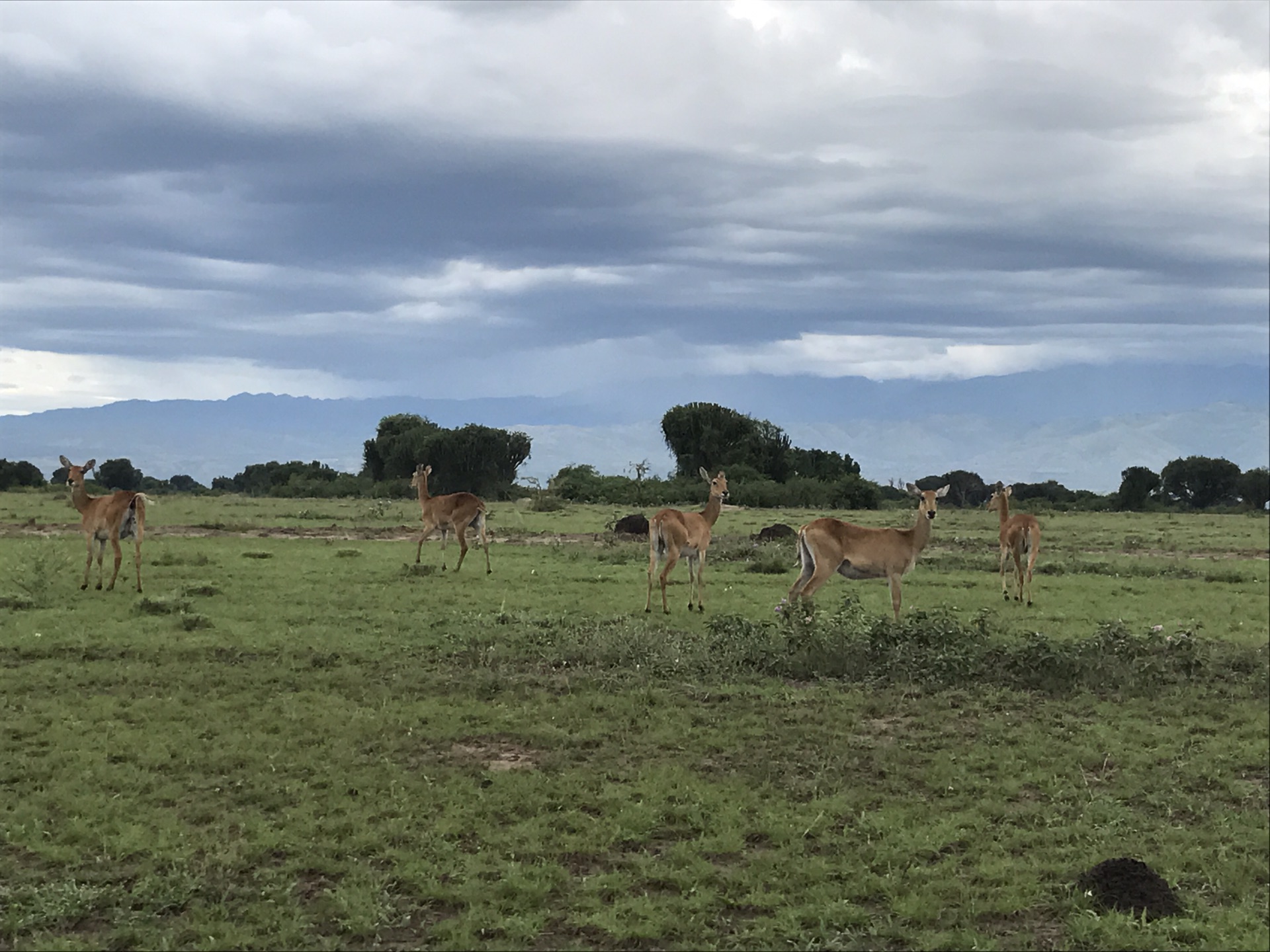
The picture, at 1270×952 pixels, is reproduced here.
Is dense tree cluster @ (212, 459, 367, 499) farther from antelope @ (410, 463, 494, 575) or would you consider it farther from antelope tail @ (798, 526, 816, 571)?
antelope tail @ (798, 526, 816, 571)

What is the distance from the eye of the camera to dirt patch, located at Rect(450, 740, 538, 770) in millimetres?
10148

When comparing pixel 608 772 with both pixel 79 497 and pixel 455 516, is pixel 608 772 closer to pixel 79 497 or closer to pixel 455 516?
pixel 455 516

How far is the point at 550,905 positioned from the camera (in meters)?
7.31

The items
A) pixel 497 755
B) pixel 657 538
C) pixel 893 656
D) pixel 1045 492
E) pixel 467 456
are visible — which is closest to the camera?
pixel 497 755

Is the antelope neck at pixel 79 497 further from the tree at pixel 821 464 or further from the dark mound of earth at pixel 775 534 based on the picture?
the tree at pixel 821 464

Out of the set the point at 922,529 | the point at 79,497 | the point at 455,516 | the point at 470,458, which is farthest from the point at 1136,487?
the point at 79,497

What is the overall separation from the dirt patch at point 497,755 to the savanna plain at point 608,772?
5 centimetres

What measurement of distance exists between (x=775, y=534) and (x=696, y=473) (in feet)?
154

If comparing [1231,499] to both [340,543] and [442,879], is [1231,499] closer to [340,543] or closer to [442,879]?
[340,543]

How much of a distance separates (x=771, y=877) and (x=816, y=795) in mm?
1860

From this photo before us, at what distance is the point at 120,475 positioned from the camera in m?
84.5

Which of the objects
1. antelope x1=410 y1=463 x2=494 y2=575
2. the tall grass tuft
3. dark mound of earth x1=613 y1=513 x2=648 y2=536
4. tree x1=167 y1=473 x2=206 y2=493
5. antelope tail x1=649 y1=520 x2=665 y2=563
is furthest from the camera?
tree x1=167 y1=473 x2=206 y2=493

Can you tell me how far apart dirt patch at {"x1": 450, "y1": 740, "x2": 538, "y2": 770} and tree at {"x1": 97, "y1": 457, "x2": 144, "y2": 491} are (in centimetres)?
7941

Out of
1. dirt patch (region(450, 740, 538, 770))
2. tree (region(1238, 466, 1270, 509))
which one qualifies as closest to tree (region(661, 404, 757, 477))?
tree (region(1238, 466, 1270, 509))
